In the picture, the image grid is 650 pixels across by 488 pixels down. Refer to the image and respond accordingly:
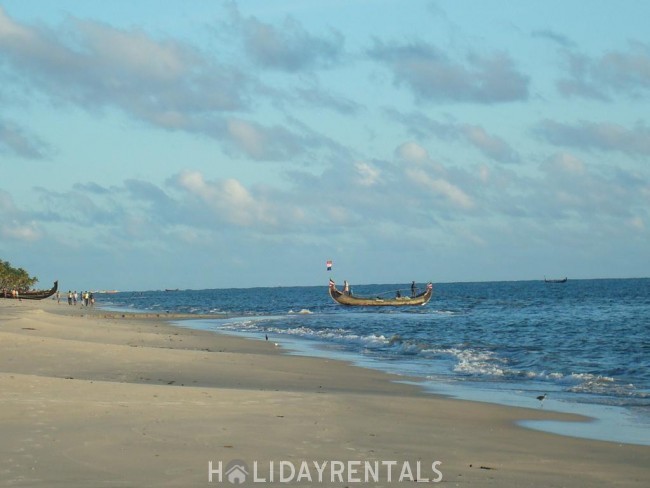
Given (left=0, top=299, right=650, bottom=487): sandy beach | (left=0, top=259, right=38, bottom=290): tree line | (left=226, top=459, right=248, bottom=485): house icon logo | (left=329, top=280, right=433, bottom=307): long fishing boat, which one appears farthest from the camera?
(left=0, top=259, right=38, bottom=290): tree line

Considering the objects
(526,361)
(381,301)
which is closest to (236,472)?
(526,361)

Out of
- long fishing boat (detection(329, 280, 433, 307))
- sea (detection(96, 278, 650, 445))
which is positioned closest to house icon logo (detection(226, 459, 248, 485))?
sea (detection(96, 278, 650, 445))

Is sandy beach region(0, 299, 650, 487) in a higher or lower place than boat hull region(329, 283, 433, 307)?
lower

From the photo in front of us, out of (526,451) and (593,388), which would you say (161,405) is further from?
(593,388)

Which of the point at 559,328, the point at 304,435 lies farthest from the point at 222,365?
the point at 559,328

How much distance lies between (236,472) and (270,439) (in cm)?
178

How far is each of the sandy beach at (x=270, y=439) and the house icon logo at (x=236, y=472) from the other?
0.20ft

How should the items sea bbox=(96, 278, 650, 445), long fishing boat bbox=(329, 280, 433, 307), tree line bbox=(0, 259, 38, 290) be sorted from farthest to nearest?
tree line bbox=(0, 259, 38, 290) < long fishing boat bbox=(329, 280, 433, 307) < sea bbox=(96, 278, 650, 445)

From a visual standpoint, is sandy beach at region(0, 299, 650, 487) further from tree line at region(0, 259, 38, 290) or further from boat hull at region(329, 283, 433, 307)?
tree line at region(0, 259, 38, 290)

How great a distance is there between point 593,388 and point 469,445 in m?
10.1

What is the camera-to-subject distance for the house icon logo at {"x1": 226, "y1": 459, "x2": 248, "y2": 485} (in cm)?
845

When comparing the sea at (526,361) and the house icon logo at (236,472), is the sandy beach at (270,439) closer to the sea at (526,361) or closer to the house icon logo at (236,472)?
the house icon logo at (236,472)

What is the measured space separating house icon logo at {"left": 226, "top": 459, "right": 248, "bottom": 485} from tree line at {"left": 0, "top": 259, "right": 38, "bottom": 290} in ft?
366

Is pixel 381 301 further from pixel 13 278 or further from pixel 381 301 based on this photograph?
pixel 13 278
